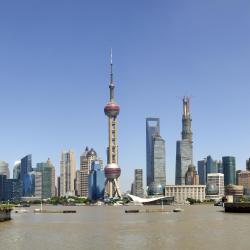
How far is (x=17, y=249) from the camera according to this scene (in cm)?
8112

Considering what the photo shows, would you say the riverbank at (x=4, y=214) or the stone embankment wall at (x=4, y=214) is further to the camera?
the riverbank at (x=4, y=214)

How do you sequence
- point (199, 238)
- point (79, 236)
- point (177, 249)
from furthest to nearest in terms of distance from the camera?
point (79, 236) → point (199, 238) → point (177, 249)

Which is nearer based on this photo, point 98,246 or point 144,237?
point 98,246

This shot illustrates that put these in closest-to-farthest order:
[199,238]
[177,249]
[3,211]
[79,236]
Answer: [177,249] → [199,238] → [79,236] → [3,211]

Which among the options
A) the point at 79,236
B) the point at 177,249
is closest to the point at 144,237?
the point at 79,236

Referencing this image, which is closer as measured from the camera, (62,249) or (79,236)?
(62,249)

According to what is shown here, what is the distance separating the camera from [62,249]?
79.9m

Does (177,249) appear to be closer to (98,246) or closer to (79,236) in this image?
(98,246)

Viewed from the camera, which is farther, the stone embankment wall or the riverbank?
the riverbank

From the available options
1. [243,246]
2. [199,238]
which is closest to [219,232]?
[199,238]

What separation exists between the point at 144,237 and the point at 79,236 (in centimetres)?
1305

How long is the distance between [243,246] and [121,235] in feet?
94.5

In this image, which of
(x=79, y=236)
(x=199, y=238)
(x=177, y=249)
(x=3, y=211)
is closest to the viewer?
(x=177, y=249)

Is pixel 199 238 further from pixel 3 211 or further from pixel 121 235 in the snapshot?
pixel 3 211
